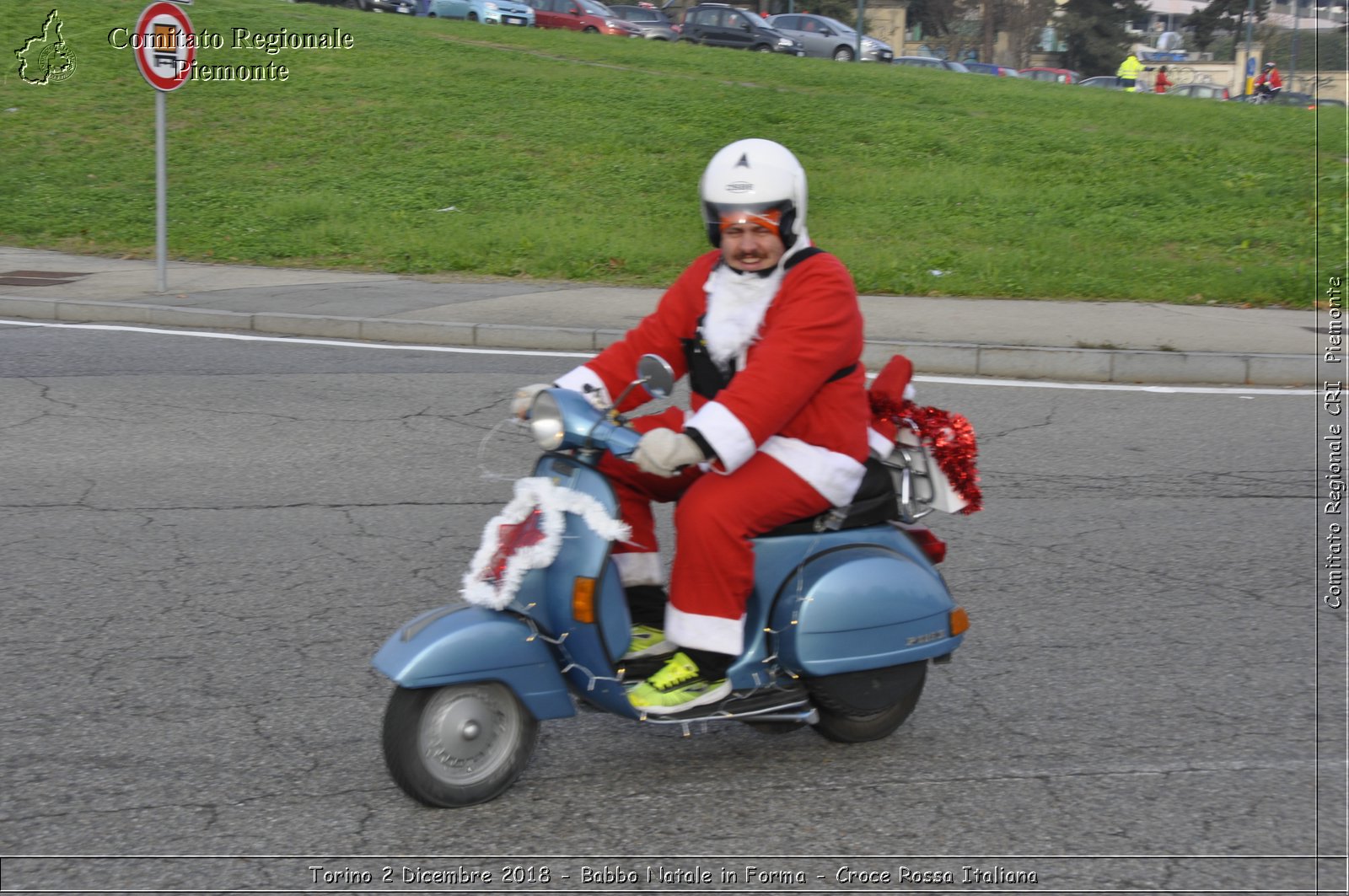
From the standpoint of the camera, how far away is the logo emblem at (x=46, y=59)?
22.5 metres

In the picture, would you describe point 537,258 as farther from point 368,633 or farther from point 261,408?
point 368,633

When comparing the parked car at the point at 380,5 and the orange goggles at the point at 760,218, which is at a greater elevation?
the parked car at the point at 380,5

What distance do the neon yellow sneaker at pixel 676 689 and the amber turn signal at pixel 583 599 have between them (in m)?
0.27

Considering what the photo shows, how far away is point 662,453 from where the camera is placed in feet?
11.3

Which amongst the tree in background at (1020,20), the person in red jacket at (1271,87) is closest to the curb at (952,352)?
the person in red jacket at (1271,87)

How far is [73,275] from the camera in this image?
44.2ft

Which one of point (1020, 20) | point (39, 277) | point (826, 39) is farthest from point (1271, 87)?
point (39, 277)

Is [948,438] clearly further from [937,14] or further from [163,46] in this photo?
[937,14]

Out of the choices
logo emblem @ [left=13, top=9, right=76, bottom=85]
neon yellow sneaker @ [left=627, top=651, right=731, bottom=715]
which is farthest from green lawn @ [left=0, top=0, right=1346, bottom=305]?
neon yellow sneaker @ [left=627, top=651, right=731, bottom=715]

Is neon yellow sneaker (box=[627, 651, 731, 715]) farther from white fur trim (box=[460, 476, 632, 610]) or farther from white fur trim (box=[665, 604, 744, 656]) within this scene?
white fur trim (box=[460, 476, 632, 610])

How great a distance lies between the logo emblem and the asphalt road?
1709 centimetres

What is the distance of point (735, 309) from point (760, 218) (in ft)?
0.87

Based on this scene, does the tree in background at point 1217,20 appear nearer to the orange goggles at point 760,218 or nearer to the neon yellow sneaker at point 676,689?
the orange goggles at point 760,218

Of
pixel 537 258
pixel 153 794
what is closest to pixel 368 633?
pixel 153 794
